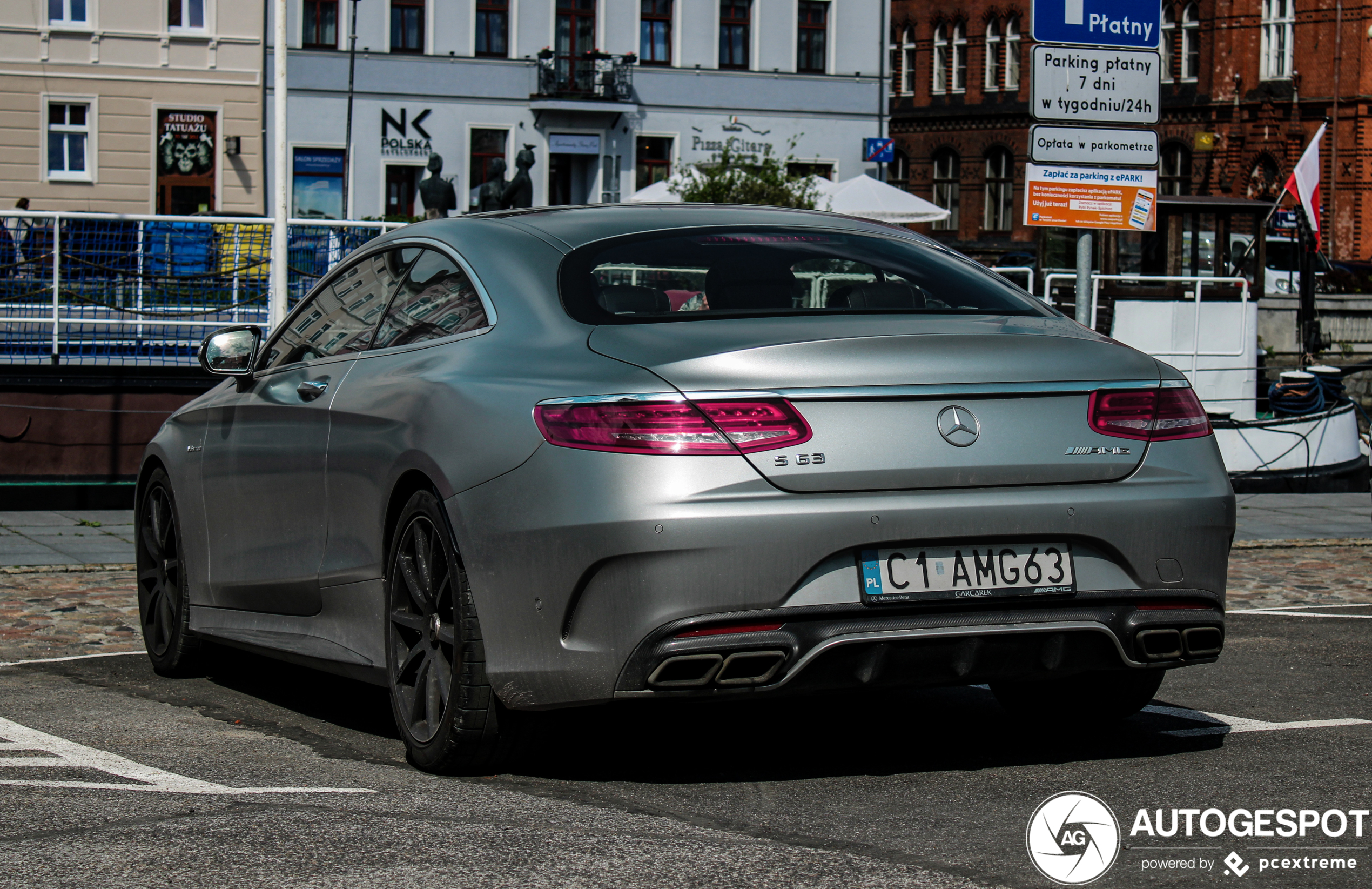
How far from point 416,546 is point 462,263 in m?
0.85

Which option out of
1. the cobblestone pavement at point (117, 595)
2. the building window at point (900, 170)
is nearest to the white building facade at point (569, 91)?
the building window at point (900, 170)

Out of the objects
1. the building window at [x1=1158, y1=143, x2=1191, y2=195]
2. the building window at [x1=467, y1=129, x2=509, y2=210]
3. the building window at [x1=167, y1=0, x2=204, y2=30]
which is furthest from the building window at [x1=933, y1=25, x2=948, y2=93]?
the building window at [x1=167, y1=0, x2=204, y2=30]

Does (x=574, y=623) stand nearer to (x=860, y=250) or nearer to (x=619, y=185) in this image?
(x=860, y=250)

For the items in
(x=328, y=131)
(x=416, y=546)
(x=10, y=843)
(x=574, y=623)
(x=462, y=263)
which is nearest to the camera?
(x=10, y=843)

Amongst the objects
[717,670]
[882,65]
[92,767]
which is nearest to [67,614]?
[92,767]

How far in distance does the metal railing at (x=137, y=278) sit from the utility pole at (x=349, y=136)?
30898mm

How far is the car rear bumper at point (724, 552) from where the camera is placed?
4367 mm

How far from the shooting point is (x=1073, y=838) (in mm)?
4145

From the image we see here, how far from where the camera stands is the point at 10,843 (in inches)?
160

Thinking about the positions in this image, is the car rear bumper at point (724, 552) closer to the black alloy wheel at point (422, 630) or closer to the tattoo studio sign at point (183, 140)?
the black alloy wheel at point (422, 630)

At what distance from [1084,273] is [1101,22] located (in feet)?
4.49

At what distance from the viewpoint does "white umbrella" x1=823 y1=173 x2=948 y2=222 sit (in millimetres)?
28844

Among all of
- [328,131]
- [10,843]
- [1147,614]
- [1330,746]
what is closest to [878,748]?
[1147,614]

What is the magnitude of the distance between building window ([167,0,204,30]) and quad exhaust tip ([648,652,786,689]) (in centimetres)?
4087
